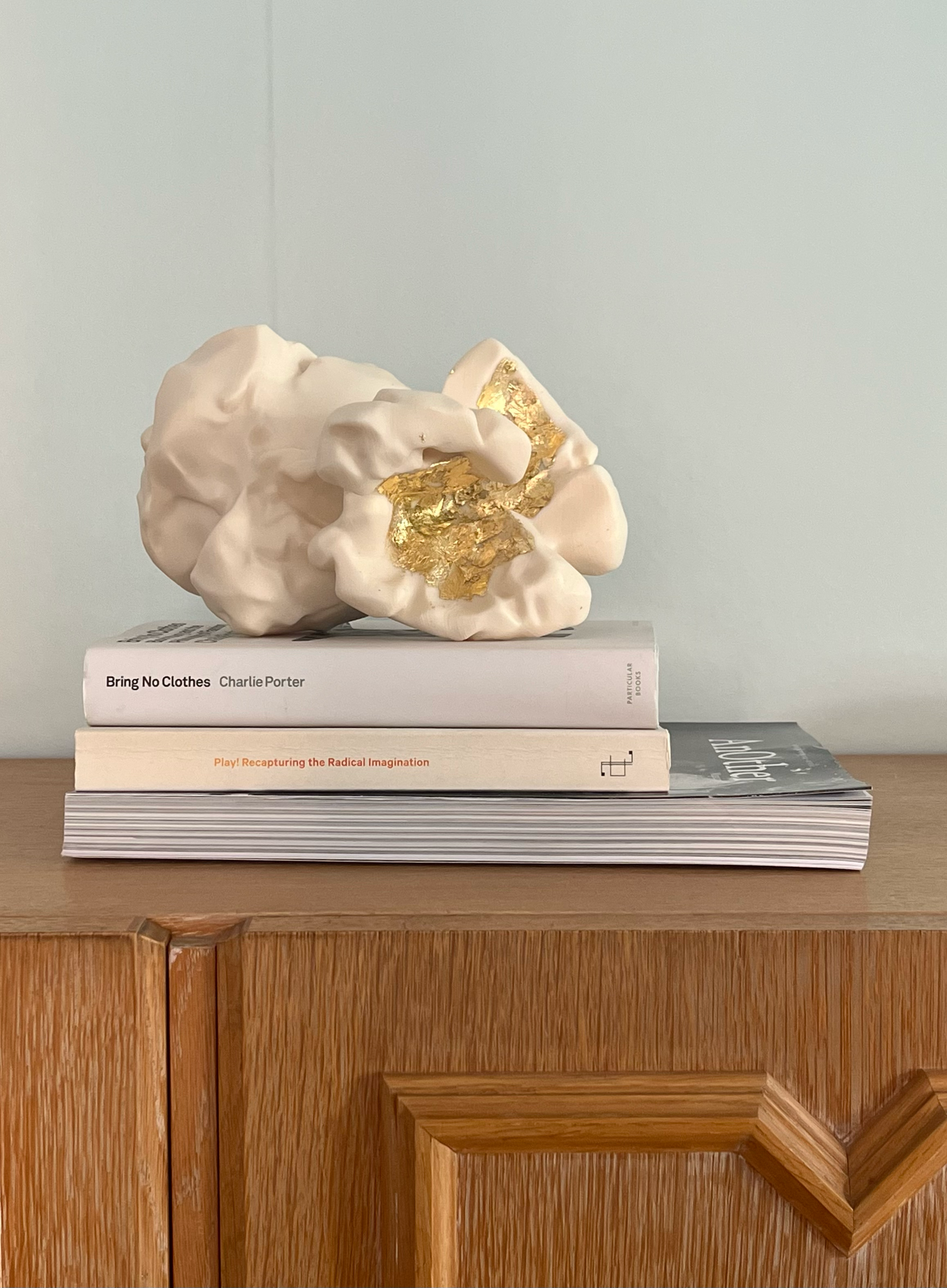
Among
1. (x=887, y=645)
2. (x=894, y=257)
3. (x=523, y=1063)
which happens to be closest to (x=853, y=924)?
(x=523, y=1063)

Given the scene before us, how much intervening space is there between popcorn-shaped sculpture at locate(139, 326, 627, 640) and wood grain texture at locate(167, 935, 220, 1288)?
0.26 m

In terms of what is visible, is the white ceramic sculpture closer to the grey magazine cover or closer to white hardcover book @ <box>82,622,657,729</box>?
white hardcover book @ <box>82,622,657,729</box>

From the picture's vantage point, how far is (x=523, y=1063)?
0.54m

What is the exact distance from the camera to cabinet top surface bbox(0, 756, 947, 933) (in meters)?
0.55

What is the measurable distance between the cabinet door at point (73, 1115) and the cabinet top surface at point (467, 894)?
0.03m

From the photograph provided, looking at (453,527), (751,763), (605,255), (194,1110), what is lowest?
(194,1110)

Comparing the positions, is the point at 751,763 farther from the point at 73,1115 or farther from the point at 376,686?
the point at 73,1115

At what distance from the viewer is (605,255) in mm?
1031

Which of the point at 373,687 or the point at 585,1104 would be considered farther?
the point at 373,687

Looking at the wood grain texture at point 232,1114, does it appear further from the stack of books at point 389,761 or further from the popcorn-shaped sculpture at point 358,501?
the popcorn-shaped sculpture at point 358,501

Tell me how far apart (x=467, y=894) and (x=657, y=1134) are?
16 centimetres

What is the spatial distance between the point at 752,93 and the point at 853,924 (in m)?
0.82

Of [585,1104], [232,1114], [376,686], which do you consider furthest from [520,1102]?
[376,686]

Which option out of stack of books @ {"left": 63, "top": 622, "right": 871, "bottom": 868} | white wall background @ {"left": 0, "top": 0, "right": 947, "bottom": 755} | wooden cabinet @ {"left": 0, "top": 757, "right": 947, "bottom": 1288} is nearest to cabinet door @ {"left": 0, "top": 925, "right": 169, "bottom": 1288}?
wooden cabinet @ {"left": 0, "top": 757, "right": 947, "bottom": 1288}
